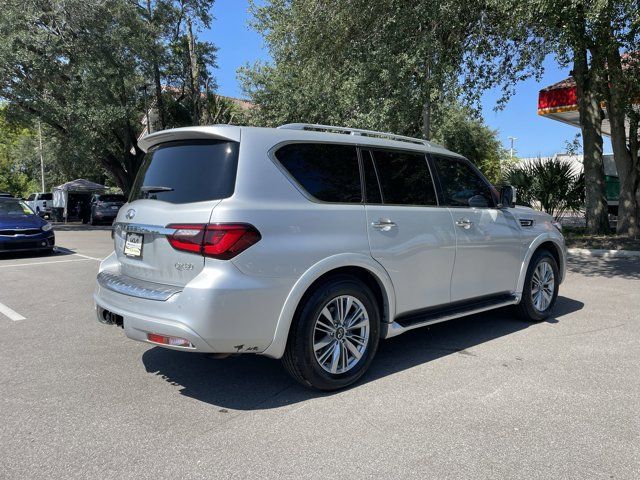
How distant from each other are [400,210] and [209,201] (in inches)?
64.9

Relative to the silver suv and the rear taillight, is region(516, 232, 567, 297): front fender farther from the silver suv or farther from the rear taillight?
the rear taillight

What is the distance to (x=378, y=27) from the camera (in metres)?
11.3

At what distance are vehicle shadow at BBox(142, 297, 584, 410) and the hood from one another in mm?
8943

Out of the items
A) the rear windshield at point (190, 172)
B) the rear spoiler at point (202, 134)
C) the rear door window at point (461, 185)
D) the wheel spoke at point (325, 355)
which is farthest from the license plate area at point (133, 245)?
the rear door window at point (461, 185)

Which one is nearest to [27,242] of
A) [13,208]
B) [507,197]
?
[13,208]

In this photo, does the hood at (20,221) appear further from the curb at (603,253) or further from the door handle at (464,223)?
the curb at (603,253)

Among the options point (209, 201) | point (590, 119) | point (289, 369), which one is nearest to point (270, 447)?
point (289, 369)

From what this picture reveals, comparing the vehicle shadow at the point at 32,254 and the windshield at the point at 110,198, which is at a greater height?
the windshield at the point at 110,198

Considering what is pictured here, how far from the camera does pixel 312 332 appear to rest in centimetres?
364

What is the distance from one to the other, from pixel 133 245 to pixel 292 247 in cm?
128

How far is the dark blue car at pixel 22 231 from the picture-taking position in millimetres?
11570

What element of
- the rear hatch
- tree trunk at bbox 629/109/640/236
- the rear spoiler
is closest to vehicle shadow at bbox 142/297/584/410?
the rear hatch

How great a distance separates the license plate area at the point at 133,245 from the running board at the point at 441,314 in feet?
6.57

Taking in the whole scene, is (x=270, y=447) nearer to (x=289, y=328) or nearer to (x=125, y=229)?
(x=289, y=328)
